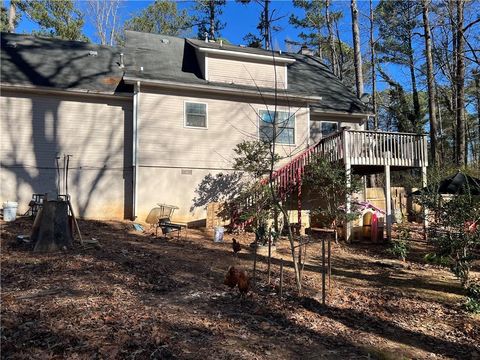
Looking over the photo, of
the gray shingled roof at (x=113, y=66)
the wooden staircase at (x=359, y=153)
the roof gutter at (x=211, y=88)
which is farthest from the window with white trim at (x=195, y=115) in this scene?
the wooden staircase at (x=359, y=153)

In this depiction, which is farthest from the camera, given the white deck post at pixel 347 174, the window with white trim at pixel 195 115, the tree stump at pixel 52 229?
the window with white trim at pixel 195 115

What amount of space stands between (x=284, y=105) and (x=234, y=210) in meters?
4.79

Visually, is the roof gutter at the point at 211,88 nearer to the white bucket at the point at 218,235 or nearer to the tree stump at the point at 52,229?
the white bucket at the point at 218,235

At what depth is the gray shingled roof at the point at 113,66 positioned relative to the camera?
44.8 ft

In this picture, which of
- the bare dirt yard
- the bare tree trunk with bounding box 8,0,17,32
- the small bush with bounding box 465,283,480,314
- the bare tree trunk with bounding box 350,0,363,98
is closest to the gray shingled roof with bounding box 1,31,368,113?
the bare tree trunk with bounding box 350,0,363,98

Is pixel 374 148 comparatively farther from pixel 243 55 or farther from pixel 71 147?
pixel 71 147

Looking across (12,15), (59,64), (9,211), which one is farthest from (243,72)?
(12,15)

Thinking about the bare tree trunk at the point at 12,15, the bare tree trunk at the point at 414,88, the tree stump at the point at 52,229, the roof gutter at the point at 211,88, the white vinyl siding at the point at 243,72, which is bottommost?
the tree stump at the point at 52,229

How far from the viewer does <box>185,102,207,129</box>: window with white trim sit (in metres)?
14.2

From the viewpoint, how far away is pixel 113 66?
A: 15297 mm

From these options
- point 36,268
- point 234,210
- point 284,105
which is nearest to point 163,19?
point 284,105

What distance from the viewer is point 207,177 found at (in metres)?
14.4

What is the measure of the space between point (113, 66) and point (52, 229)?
30.3 feet

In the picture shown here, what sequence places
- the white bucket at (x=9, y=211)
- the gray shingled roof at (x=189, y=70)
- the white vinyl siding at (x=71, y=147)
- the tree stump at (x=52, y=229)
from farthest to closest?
the gray shingled roof at (x=189, y=70), the white vinyl siding at (x=71, y=147), the white bucket at (x=9, y=211), the tree stump at (x=52, y=229)
